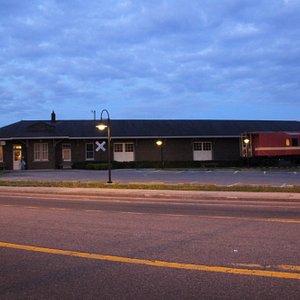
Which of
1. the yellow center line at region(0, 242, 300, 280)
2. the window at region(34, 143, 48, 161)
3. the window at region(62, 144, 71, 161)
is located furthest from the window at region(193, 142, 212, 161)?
the yellow center line at region(0, 242, 300, 280)

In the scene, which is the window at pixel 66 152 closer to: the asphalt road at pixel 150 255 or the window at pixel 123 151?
the window at pixel 123 151

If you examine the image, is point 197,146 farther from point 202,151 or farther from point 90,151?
point 90,151

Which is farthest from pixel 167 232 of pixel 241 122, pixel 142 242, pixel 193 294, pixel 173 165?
pixel 241 122

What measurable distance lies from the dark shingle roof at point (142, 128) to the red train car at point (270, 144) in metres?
3.47

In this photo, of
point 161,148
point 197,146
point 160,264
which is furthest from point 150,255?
point 197,146

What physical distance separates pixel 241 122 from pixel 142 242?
42746 millimetres

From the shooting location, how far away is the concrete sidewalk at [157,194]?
16848mm

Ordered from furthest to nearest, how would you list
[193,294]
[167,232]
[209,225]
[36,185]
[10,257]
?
[36,185]
[209,225]
[167,232]
[10,257]
[193,294]

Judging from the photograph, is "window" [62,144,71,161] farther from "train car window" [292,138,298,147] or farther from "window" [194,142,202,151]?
"train car window" [292,138,298,147]

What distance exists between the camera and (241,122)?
49.4m

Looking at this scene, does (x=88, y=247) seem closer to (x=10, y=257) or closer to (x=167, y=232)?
(x=10, y=257)

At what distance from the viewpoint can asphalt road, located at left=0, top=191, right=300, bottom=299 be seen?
545 cm

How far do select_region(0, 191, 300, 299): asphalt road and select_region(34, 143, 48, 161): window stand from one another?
30648 mm

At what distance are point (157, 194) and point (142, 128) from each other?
89.1 ft
